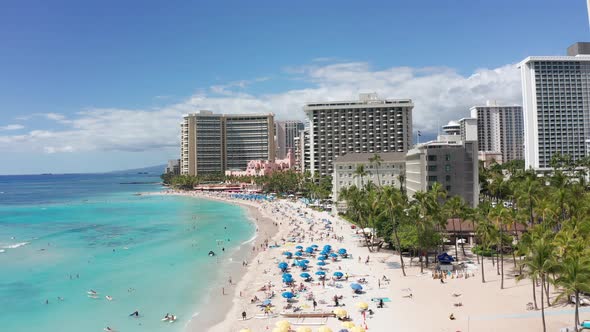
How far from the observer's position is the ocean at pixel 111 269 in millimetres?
38719

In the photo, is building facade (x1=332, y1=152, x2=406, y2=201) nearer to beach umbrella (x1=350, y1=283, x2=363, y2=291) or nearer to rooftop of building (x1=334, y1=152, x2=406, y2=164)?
rooftop of building (x1=334, y1=152, x2=406, y2=164)

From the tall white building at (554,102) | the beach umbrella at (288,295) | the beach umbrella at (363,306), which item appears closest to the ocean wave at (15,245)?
the beach umbrella at (288,295)

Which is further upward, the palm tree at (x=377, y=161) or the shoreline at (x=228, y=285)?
the palm tree at (x=377, y=161)

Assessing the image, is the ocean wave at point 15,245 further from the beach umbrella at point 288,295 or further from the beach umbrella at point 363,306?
the beach umbrella at point 363,306

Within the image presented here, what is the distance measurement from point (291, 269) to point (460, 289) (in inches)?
810

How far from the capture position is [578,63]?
502 feet

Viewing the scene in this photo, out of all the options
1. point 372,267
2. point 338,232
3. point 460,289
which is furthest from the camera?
point 338,232

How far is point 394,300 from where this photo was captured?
37625 millimetres

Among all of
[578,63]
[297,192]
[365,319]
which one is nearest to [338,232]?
[365,319]

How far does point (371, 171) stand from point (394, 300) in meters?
65.7

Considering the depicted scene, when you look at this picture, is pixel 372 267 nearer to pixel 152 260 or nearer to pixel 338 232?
pixel 338 232

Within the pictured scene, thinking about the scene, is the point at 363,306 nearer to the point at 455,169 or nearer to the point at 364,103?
the point at 455,169

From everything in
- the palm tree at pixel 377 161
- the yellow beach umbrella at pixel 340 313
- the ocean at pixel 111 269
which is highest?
the palm tree at pixel 377 161

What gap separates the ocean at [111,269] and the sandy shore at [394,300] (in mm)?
4547
